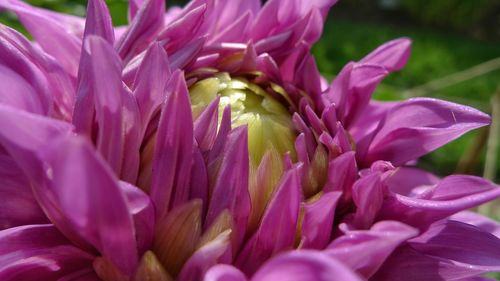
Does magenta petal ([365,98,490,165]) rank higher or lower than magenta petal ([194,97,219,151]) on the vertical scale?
lower

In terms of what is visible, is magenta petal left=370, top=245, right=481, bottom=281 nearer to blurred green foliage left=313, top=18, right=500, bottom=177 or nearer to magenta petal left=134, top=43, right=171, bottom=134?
magenta petal left=134, top=43, right=171, bottom=134

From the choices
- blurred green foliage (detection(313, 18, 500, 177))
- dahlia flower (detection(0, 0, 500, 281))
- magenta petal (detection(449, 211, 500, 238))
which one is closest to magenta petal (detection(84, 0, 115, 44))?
dahlia flower (detection(0, 0, 500, 281))

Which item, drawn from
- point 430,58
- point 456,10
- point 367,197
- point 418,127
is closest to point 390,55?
point 418,127

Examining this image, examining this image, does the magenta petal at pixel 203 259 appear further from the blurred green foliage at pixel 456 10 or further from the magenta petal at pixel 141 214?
the blurred green foliage at pixel 456 10

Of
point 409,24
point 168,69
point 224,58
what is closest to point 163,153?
point 168,69

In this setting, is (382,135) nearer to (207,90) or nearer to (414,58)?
(207,90)

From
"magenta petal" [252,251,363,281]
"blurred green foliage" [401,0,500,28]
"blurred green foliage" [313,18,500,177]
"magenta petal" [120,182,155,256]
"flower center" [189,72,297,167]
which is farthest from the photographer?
"blurred green foliage" [401,0,500,28]
